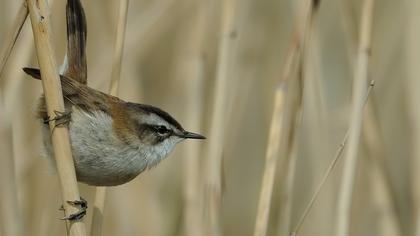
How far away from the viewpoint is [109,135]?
2674mm

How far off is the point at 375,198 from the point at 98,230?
1.31 metres

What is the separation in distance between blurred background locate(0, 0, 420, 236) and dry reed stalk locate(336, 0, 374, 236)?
204 mm

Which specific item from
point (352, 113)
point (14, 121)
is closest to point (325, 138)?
point (352, 113)

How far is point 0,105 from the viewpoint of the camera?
8.41 ft

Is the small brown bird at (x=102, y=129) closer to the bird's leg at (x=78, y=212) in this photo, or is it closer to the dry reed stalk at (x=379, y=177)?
the bird's leg at (x=78, y=212)

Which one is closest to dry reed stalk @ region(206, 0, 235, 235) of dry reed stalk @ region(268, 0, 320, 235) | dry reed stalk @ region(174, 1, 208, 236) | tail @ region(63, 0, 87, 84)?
dry reed stalk @ region(174, 1, 208, 236)

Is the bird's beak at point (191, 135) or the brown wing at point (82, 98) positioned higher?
the brown wing at point (82, 98)

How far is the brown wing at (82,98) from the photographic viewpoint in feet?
8.73

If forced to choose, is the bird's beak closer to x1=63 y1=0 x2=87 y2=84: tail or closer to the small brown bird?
the small brown bird

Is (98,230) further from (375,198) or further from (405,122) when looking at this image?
(405,122)

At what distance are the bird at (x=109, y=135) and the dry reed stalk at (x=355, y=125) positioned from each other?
62cm

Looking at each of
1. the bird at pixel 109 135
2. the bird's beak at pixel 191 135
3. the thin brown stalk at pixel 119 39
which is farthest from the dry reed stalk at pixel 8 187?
the bird's beak at pixel 191 135

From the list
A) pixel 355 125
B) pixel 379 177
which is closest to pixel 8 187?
pixel 355 125

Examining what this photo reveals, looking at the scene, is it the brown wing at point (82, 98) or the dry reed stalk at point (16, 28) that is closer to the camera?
the dry reed stalk at point (16, 28)
